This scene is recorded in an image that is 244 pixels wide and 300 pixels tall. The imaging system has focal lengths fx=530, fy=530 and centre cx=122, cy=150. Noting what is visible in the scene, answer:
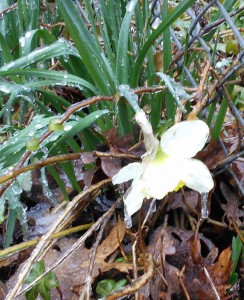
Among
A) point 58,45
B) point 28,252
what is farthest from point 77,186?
point 58,45

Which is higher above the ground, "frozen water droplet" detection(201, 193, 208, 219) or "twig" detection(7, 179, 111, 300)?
"twig" detection(7, 179, 111, 300)

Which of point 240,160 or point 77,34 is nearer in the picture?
point 77,34

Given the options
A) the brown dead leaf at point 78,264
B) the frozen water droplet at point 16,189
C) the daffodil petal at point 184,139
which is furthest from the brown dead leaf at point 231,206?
the frozen water droplet at point 16,189

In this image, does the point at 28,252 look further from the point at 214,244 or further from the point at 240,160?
the point at 240,160

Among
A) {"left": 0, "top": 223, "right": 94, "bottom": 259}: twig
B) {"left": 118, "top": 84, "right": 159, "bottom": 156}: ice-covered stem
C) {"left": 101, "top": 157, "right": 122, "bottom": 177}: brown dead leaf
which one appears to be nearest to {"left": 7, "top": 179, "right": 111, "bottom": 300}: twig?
{"left": 101, "top": 157, "right": 122, "bottom": 177}: brown dead leaf

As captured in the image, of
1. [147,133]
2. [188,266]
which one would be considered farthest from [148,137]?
[188,266]

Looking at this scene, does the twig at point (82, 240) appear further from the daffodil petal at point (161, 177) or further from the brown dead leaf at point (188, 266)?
the daffodil petal at point (161, 177)

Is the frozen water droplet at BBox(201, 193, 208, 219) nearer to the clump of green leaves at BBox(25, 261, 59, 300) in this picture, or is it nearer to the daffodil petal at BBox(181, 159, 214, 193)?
the daffodil petal at BBox(181, 159, 214, 193)
